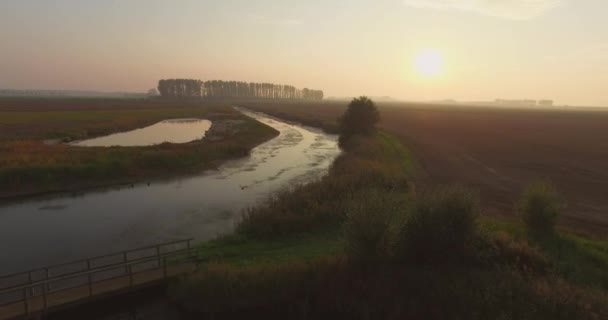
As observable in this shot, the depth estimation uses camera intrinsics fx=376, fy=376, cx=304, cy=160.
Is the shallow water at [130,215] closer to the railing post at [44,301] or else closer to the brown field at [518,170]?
the railing post at [44,301]

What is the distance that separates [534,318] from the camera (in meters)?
11.4

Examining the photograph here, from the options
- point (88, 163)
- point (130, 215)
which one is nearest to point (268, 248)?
point (130, 215)

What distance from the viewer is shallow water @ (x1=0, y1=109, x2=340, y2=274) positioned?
19.8 metres

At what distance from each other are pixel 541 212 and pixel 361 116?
42777 millimetres

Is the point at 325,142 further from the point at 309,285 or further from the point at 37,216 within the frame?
the point at 309,285

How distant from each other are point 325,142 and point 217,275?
55.4 metres

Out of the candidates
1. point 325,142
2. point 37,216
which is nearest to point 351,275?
point 37,216

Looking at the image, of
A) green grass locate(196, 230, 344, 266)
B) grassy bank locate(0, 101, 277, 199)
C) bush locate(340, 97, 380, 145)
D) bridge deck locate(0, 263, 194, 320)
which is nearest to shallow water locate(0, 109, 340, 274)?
grassy bank locate(0, 101, 277, 199)

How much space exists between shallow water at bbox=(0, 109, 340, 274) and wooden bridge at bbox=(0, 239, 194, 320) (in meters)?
2.77

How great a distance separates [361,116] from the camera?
6044 centimetres

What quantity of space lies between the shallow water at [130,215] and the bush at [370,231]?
10.3 meters

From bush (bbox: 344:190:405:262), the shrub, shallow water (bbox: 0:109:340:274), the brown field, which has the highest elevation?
bush (bbox: 344:190:405:262)

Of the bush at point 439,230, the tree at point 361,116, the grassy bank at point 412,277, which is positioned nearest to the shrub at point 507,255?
the grassy bank at point 412,277

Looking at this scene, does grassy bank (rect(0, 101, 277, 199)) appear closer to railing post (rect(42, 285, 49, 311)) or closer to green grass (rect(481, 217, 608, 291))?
railing post (rect(42, 285, 49, 311))
